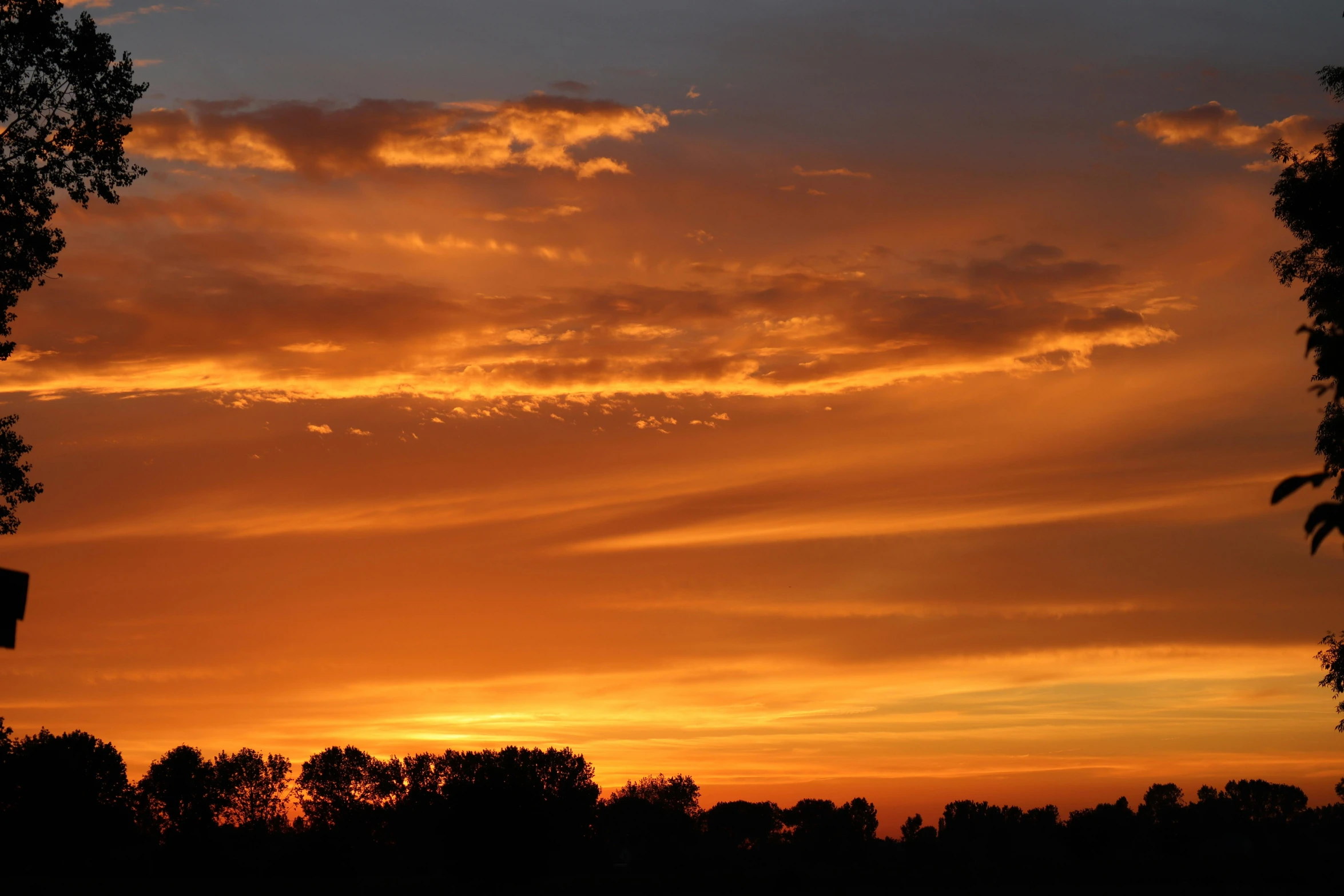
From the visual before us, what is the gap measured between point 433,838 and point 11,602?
162150 mm

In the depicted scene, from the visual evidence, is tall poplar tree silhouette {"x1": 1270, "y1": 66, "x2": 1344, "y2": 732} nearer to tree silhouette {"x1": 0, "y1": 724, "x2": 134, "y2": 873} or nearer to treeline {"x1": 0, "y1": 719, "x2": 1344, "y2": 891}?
treeline {"x1": 0, "y1": 719, "x2": 1344, "y2": 891}

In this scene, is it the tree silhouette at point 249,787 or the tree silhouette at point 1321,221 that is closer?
the tree silhouette at point 1321,221

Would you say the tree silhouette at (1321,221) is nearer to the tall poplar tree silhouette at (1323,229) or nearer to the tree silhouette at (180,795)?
the tall poplar tree silhouette at (1323,229)

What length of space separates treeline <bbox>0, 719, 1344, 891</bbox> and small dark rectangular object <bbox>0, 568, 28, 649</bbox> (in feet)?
343

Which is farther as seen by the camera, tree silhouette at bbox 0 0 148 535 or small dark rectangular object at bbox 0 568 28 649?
tree silhouette at bbox 0 0 148 535

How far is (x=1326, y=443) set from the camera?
3322 cm

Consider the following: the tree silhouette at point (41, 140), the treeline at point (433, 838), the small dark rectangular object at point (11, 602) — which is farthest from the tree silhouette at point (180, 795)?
the small dark rectangular object at point (11, 602)

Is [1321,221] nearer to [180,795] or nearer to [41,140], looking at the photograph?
[41,140]

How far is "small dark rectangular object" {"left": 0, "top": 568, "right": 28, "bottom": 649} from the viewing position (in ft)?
24.3

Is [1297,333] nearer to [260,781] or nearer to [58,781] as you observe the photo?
[58,781]

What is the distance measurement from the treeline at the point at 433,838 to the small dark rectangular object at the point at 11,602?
10463 centimetres

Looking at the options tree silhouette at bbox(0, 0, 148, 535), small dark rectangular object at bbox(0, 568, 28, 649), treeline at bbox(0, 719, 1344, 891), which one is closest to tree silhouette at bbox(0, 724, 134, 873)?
treeline at bbox(0, 719, 1344, 891)

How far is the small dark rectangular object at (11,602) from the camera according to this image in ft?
24.3

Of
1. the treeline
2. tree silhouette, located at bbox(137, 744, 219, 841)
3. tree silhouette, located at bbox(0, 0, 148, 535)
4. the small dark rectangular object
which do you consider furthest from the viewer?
tree silhouette, located at bbox(137, 744, 219, 841)
